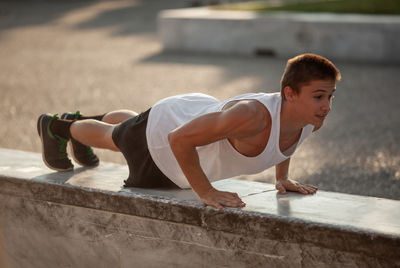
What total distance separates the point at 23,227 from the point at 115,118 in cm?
80

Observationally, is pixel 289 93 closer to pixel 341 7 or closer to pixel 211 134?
pixel 211 134

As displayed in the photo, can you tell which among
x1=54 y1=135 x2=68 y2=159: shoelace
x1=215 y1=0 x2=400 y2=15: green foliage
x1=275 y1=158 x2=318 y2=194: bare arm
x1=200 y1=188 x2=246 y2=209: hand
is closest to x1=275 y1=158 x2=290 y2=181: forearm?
x1=275 y1=158 x2=318 y2=194: bare arm

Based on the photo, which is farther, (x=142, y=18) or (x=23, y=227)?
(x=142, y=18)

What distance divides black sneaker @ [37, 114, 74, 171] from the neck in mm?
1266

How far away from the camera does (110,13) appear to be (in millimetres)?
14977

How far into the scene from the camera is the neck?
2762mm

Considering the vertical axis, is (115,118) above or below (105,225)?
above

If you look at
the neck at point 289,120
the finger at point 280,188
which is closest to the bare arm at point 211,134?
the neck at point 289,120

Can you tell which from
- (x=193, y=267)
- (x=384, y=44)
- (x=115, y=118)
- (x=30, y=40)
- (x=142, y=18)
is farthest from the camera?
(x=142, y=18)

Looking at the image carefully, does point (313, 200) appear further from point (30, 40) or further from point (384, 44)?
point (30, 40)

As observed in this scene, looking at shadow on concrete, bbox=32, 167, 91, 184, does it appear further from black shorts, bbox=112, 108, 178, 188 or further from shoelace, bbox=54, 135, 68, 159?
black shorts, bbox=112, 108, 178, 188

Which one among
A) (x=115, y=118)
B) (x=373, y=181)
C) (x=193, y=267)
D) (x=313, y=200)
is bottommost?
(x=373, y=181)

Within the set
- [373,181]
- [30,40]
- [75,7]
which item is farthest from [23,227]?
[75,7]

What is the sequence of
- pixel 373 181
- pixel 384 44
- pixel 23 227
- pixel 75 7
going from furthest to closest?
pixel 75 7 < pixel 384 44 < pixel 373 181 < pixel 23 227
